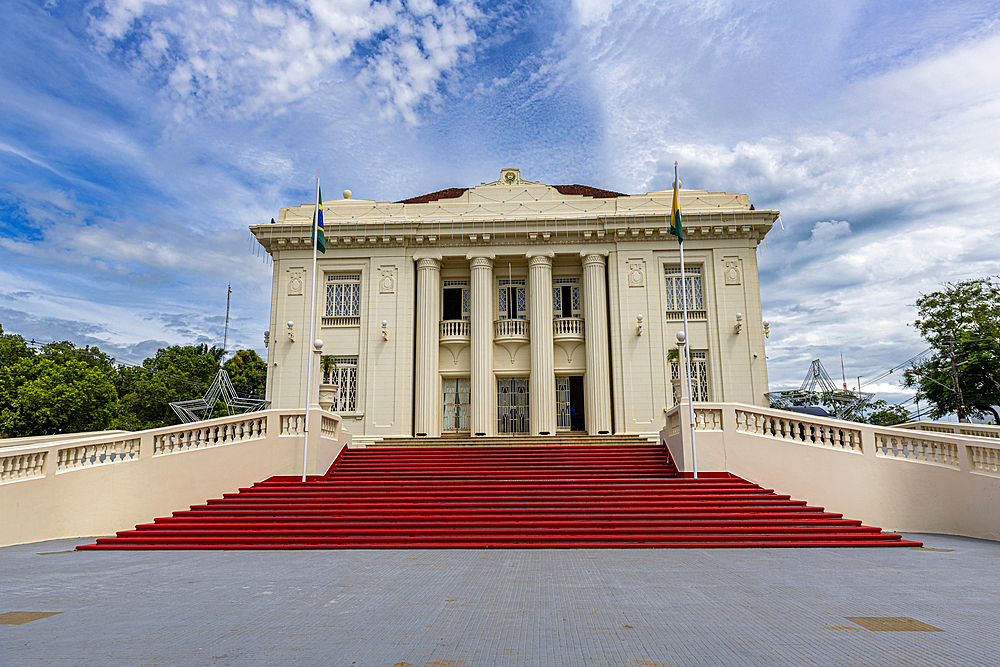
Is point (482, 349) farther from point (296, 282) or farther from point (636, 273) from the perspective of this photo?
point (296, 282)

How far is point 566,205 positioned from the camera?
24.2 m

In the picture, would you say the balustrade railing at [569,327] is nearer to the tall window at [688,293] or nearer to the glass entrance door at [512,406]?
the glass entrance door at [512,406]

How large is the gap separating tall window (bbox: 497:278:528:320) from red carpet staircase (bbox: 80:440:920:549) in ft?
34.0

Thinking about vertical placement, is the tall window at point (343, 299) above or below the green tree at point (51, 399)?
above

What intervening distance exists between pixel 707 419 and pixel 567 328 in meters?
9.93

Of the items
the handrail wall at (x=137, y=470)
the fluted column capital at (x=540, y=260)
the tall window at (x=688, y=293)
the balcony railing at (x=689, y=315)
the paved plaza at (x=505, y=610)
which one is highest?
the fluted column capital at (x=540, y=260)

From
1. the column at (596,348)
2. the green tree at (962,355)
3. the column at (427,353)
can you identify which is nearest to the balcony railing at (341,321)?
the column at (427,353)

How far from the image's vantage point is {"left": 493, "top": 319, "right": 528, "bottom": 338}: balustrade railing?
23.6m

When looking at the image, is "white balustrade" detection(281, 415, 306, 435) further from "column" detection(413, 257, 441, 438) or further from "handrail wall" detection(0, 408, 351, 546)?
"column" detection(413, 257, 441, 438)

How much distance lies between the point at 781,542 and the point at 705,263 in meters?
14.9

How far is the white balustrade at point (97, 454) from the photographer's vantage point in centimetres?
1159

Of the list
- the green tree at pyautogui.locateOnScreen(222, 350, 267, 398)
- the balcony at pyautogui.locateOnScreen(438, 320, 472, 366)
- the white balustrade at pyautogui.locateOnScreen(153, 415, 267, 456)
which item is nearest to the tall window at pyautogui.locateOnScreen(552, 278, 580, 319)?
the balcony at pyautogui.locateOnScreen(438, 320, 472, 366)

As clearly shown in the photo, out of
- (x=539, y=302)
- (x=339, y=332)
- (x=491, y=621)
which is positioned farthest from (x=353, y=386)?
(x=491, y=621)

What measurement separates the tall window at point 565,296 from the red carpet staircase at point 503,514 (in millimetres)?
10261
